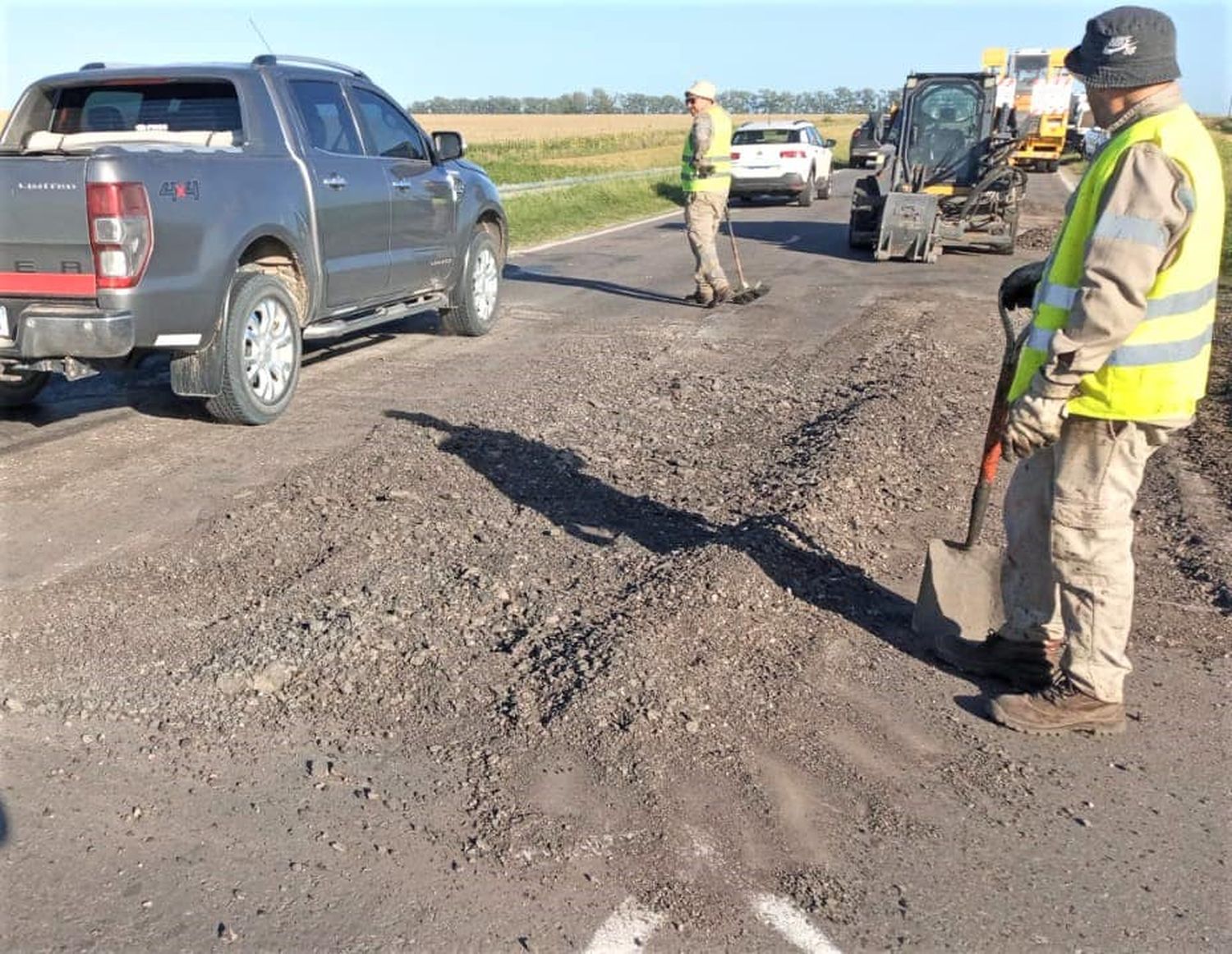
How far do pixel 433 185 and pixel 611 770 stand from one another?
21.0ft

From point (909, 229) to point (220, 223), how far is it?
35.7 feet

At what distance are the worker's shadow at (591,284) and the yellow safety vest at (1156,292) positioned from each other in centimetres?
839

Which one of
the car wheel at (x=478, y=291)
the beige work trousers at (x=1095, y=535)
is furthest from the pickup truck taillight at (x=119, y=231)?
the beige work trousers at (x=1095, y=535)

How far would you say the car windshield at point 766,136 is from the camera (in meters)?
24.9

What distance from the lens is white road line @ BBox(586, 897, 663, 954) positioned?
8.79 feet

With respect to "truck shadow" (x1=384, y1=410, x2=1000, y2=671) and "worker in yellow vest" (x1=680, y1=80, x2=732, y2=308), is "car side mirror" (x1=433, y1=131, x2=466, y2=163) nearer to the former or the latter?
"worker in yellow vest" (x1=680, y1=80, x2=732, y2=308)

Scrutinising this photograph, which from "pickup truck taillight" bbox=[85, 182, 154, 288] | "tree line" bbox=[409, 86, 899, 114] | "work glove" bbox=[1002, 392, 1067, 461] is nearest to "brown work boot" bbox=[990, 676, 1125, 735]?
"work glove" bbox=[1002, 392, 1067, 461]

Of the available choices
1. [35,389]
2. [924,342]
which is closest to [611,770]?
[35,389]

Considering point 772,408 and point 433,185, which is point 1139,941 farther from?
point 433,185

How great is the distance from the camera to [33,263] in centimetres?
579

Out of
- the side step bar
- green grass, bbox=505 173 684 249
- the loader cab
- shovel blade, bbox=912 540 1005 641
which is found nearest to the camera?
shovel blade, bbox=912 540 1005 641

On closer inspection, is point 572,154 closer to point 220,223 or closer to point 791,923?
point 220,223

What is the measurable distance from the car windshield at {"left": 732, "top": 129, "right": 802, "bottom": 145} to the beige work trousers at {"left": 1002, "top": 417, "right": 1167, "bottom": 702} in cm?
2224

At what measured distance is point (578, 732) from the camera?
351 cm
